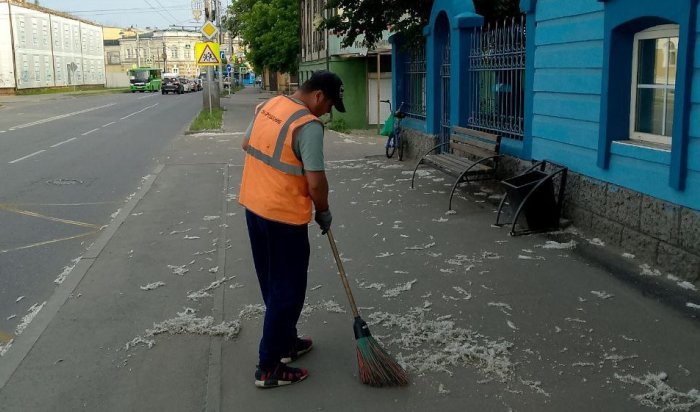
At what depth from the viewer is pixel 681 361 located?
14.7 feet

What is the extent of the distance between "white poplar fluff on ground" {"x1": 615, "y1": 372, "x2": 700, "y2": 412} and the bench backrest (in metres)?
5.65

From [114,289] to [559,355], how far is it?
12.8 feet

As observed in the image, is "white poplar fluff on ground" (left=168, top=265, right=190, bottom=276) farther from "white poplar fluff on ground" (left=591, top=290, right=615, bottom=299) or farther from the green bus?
the green bus

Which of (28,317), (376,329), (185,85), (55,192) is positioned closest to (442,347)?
(376,329)

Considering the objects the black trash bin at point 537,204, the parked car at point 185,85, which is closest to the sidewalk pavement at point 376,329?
the black trash bin at point 537,204

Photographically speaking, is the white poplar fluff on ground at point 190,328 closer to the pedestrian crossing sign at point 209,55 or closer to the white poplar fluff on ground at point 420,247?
the white poplar fluff on ground at point 420,247

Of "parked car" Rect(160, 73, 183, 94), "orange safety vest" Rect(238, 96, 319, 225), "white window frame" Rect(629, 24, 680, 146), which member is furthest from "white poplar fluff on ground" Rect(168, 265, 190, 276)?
"parked car" Rect(160, 73, 183, 94)

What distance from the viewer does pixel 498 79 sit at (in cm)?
1039

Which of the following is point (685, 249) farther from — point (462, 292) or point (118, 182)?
point (118, 182)

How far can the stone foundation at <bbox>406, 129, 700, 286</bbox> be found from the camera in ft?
19.3

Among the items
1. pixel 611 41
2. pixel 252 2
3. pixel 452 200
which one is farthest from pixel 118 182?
pixel 252 2

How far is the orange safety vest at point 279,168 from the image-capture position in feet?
13.3

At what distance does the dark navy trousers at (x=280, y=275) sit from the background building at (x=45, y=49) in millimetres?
65274

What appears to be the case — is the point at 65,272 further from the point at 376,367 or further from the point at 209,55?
the point at 209,55
